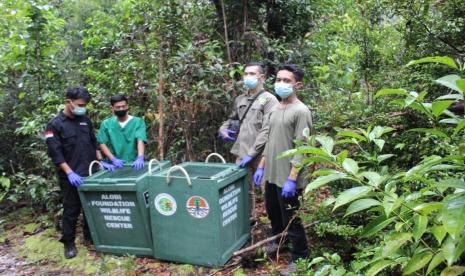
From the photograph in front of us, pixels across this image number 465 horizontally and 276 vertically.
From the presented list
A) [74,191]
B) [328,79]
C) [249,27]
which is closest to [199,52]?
[249,27]

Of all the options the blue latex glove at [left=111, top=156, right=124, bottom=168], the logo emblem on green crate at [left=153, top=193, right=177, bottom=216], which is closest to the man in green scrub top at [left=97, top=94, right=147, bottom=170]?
the blue latex glove at [left=111, top=156, right=124, bottom=168]

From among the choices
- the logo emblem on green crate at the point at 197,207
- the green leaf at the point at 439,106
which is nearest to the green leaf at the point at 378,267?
the green leaf at the point at 439,106

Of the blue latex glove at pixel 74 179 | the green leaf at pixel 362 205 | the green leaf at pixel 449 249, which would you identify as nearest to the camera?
the green leaf at pixel 449 249

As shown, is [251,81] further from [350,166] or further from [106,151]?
[350,166]

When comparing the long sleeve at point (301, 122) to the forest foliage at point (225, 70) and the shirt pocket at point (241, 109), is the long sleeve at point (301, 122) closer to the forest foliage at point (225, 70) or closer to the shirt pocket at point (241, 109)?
the forest foliage at point (225, 70)

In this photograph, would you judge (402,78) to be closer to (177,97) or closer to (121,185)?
(177,97)

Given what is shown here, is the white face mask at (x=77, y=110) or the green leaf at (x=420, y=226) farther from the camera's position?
the white face mask at (x=77, y=110)

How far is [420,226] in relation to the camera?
143cm

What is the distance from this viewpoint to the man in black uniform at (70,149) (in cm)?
432

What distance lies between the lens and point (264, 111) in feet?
14.0

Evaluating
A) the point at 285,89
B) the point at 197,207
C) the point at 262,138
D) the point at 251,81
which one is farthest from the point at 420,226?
the point at 251,81

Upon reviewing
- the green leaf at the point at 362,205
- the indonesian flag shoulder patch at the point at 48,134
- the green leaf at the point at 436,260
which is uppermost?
the green leaf at the point at 362,205

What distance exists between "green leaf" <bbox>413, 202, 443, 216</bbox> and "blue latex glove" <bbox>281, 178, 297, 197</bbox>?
206 cm

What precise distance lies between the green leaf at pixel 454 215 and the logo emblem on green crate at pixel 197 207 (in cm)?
259
